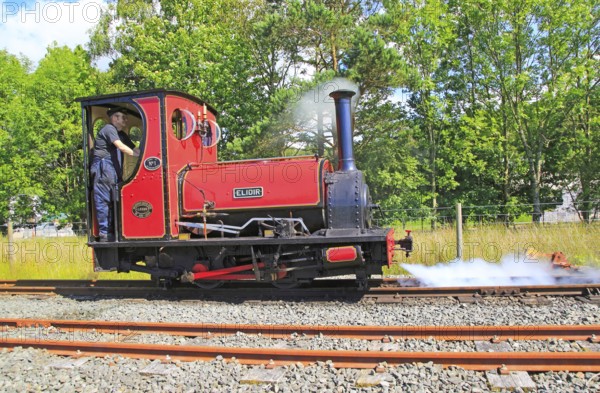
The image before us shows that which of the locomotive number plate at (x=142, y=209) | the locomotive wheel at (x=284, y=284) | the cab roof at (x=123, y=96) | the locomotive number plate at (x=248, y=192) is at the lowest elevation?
the locomotive wheel at (x=284, y=284)

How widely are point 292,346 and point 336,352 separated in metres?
0.71

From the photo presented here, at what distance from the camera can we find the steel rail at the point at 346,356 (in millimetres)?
3539

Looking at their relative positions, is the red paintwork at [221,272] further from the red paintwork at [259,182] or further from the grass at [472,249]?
the grass at [472,249]

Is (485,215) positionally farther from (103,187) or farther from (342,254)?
(103,187)

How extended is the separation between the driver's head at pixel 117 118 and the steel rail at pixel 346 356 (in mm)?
3589

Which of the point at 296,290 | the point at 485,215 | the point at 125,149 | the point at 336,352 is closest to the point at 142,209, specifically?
the point at 125,149

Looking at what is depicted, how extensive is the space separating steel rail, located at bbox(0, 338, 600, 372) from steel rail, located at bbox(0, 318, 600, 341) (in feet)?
2.25

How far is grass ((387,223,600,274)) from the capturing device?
892 cm

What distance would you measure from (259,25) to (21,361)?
13621mm

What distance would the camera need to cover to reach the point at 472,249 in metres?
9.49

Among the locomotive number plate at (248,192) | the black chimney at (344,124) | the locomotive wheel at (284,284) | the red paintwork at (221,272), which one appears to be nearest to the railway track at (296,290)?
the locomotive wheel at (284,284)

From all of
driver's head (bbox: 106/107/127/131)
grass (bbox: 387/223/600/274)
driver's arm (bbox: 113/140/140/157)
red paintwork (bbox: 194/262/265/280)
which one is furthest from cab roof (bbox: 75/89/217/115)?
grass (bbox: 387/223/600/274)

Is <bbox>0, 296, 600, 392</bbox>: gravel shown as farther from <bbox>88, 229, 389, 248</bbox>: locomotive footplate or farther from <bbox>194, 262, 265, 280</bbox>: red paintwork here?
<bbox>88, 229, 389, 248</bbox>: locomotive footplate

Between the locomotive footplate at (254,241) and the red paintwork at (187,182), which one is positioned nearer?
the locomotive footplate at (254,241)
